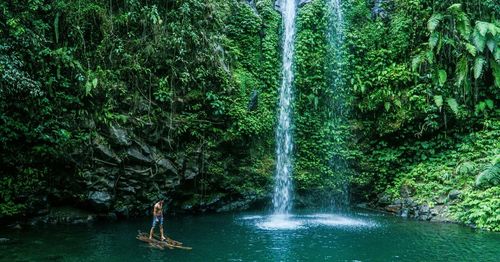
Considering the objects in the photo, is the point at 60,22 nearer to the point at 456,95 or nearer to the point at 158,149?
the point at 158,149

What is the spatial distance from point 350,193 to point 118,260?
11.3 meters

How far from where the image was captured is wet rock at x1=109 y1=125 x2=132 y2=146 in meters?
13.7

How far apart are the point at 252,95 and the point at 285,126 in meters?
2.17

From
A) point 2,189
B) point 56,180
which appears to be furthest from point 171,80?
point 2,189

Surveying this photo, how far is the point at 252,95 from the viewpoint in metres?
17.0

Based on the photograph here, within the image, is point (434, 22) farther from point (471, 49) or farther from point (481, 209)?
point (481, 209)

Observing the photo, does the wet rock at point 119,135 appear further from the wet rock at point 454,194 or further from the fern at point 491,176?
the fern at point 491,176

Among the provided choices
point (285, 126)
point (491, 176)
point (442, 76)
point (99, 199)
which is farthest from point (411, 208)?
point (99, 199)

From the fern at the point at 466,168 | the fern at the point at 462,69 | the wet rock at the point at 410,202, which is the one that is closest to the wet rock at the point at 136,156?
the wet rock at the point at 410,202

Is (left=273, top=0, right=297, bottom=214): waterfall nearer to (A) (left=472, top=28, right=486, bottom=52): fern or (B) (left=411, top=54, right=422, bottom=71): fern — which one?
(B) (left=411, top=54, right=422, bottom=71): fern

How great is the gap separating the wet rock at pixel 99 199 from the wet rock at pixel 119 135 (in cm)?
167

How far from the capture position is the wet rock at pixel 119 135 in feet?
45.0

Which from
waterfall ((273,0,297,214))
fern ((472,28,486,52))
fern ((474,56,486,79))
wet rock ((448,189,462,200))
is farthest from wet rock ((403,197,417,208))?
fern ((472,28,486,52))

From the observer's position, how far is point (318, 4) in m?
19.7
